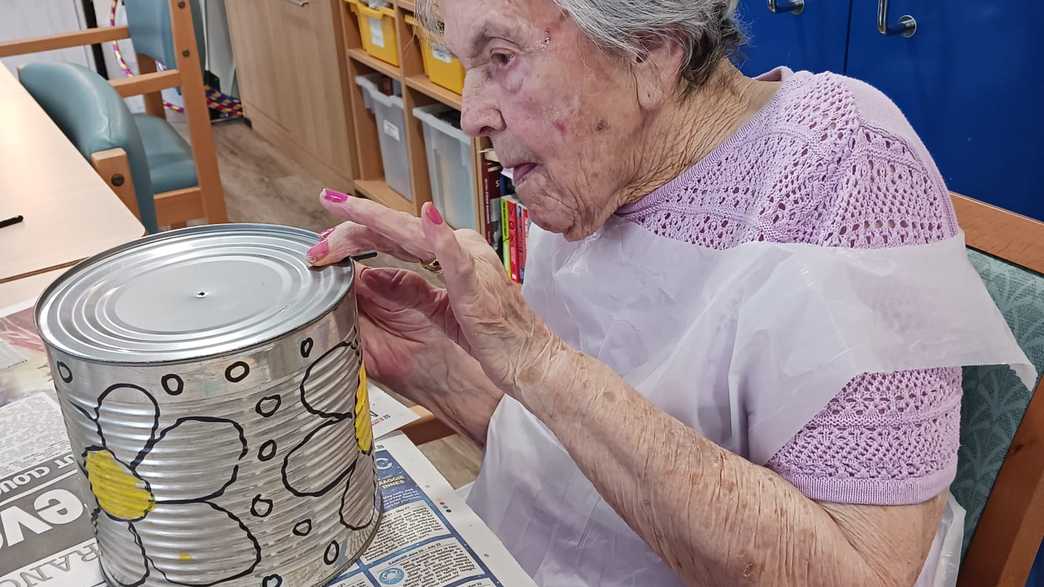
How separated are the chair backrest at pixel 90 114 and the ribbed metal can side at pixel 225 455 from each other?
116 centimetres

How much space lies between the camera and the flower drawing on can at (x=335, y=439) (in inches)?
26.6

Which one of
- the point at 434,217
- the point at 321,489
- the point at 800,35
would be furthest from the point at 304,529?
the point at 800,35

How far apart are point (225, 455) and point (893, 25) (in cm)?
141

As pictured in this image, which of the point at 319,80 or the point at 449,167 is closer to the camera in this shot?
the point at 449,167

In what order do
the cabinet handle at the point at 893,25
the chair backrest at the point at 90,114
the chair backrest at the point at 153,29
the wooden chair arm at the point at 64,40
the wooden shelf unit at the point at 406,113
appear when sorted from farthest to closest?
the wooden shelf unit at the point at 406,113
the wooden chair arm at the point at 64,40
the chair backrest at the point at 153,29
the chair backrest at the point at 90,114
the cabinet handle at the point at 893,25

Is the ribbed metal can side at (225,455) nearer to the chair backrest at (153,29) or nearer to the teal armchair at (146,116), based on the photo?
the teal armchair at (146,116)

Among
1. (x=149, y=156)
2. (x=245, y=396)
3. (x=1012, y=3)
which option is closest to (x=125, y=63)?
(x=149, y=156)

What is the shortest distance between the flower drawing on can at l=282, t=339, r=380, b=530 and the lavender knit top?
369 mm

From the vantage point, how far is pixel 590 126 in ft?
3.03

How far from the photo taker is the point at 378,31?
3.02 m

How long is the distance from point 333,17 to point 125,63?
150cm

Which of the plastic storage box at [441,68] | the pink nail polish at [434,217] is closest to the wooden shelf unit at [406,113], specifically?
the plastic storage box at [441,68]

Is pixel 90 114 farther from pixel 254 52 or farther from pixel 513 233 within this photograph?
pixel 254 52

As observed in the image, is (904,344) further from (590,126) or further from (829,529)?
(590,126)
